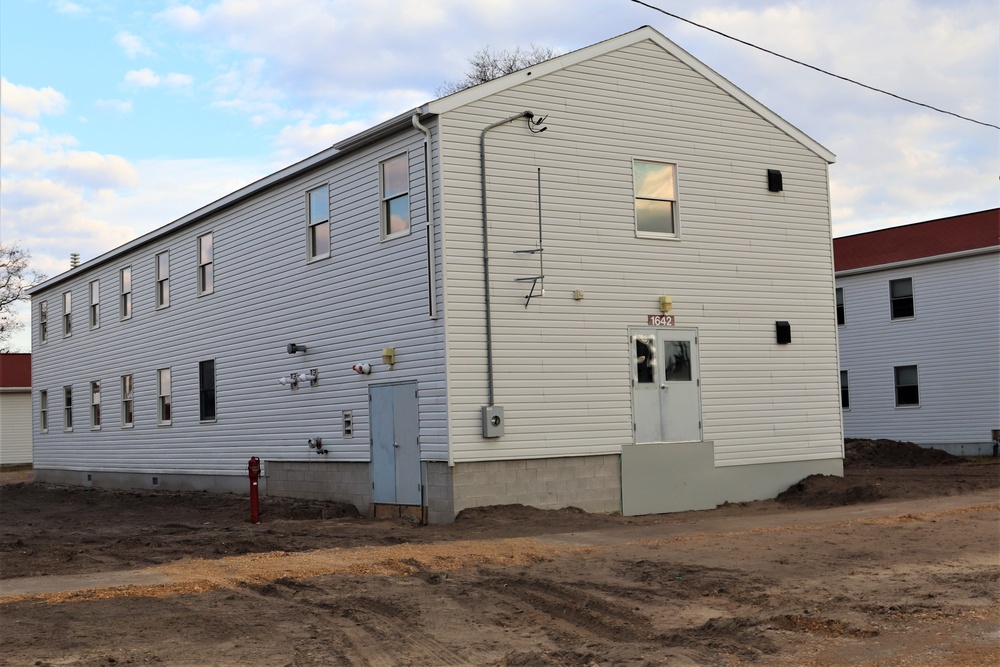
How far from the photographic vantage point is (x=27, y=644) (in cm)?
818

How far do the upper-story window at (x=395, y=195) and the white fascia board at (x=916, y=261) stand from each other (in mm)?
20864

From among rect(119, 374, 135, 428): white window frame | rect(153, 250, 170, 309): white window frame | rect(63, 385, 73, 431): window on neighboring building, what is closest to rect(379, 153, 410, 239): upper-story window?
rect(153, 250, 170, 309): white window frame

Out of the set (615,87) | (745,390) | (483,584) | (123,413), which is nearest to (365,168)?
(615,87)

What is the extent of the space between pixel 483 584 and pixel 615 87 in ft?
34.1

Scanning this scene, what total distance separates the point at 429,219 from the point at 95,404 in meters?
18.4

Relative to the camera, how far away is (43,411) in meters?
35.5

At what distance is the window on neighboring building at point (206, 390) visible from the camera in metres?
24.0

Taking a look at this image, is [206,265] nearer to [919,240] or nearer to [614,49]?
[614,49]

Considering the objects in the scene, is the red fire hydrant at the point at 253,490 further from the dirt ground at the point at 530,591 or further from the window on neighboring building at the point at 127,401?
the window on neighboring building at the point at 127,401

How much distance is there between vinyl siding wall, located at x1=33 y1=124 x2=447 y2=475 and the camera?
17.2 m

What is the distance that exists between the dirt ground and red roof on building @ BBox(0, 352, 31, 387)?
34.7 metres

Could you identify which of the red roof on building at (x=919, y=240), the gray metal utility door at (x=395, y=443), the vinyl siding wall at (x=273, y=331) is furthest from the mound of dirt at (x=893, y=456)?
the gray metal utility door at (x=395, y=443)

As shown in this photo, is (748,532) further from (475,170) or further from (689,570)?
(475,170)

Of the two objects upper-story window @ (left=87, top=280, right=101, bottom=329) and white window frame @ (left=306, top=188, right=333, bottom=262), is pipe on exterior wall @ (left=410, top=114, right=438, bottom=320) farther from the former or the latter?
upper-story window @ (left=87, top=280, right=101, bottom=329)
